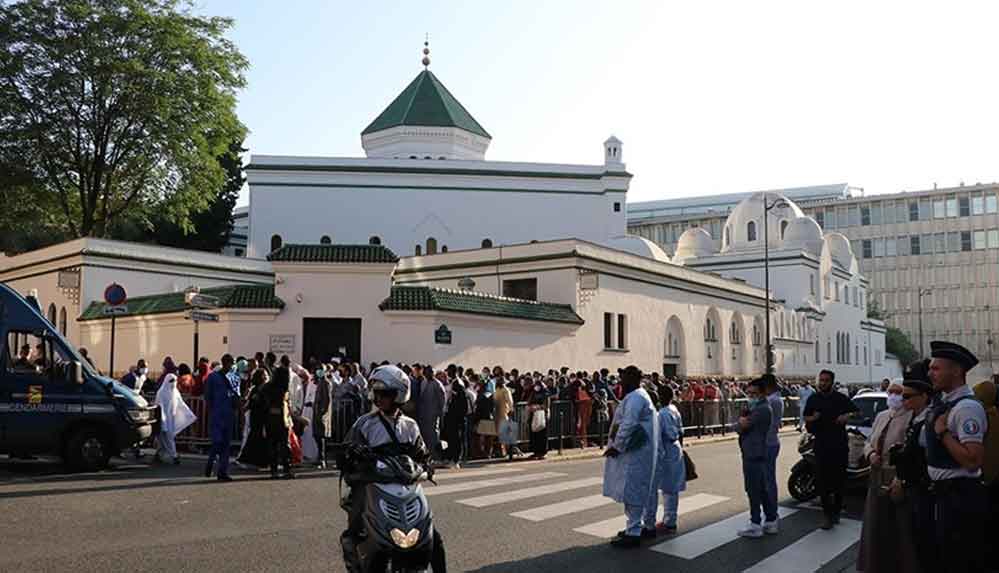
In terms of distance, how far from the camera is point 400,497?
6.39 m

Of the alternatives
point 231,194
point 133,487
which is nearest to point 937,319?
point 231,194

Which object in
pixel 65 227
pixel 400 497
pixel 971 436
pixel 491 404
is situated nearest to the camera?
pixel 971 436

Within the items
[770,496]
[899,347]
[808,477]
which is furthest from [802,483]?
[899,347]

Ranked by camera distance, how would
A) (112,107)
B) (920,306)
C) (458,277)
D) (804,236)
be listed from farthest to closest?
(920,306)
(804,236)
(458,277)
(112,107)

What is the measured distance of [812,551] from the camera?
972 centimetres

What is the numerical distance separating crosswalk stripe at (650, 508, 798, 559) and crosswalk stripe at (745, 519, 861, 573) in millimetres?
667

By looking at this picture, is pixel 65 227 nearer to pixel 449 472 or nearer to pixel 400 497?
pixel 449 472

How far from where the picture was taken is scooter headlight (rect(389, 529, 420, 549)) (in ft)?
20.4

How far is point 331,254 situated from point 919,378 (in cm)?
1836

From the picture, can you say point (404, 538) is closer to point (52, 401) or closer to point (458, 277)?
point (52, 401)

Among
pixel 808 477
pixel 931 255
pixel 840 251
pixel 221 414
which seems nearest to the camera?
pixel 808 477

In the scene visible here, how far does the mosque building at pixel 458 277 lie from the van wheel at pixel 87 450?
9.00 meters

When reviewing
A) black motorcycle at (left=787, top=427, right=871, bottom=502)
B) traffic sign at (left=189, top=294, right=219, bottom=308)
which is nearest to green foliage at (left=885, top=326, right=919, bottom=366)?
traffic sign at (left=189, top=294, right=219, bottom=308)

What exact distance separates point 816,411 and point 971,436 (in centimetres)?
574
